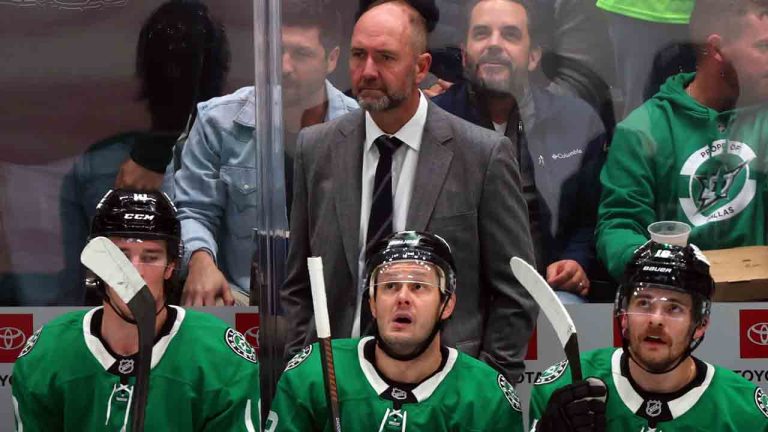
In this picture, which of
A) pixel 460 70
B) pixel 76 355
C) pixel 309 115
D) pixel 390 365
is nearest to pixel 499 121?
pixel 460 70

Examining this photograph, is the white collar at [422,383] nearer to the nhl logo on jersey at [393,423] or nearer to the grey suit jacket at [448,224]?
the nhl logo on jersey at [393,423]

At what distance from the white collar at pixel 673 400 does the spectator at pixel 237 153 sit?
1.31 metres

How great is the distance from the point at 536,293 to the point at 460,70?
1232 millimetres

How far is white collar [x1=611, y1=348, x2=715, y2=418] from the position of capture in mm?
3387

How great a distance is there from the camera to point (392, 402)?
11.2ft

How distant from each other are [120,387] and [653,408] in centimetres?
126

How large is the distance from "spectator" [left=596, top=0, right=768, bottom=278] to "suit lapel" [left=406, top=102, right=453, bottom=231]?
0.72 metres

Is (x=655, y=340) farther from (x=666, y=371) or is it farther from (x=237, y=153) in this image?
(x=237, y=153)

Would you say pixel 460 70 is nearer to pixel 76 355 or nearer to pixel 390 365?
pixel 390 365

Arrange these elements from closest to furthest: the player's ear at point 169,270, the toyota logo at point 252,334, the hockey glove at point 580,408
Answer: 1. the hockey glove at point 580,408
2. the player's ear at point 169,270
3. the toyota logo at point 252,334

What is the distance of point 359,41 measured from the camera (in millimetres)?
3832

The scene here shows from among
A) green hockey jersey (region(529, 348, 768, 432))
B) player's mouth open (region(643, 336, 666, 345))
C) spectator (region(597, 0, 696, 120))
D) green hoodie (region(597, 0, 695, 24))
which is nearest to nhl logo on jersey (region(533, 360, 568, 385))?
green hockey jersey (region(529, 348, 768, 432))

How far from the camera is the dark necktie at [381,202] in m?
3.83

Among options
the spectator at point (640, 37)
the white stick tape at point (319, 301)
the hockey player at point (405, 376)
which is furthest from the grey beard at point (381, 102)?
the spectator at point (640, 37)
